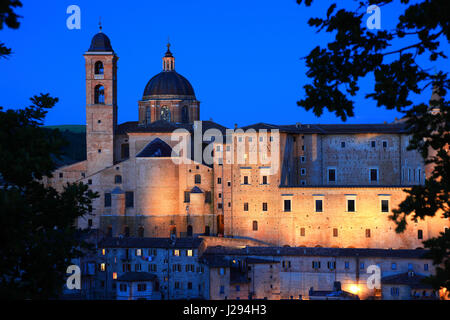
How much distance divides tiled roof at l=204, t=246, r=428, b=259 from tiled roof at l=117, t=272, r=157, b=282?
9.42 ft

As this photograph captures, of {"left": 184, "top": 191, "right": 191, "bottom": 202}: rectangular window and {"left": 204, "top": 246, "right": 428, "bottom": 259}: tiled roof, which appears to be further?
{"left": 184, "top": 191, "right": 191, "bottom": 202}: rectangular window

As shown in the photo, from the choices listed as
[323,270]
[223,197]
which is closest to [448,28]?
[323,270]

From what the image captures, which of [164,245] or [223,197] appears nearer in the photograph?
[164,245]

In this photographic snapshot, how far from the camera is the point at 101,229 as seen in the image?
153 ft

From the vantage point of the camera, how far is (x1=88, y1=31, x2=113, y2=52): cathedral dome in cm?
5006

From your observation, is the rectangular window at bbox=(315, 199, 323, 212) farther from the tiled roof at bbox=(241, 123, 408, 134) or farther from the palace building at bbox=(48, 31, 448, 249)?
the tiled roof at bbox=(241, 123, 408, 134)

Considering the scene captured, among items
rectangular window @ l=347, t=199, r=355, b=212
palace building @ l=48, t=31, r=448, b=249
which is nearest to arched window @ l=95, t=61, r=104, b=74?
palace building @ l=48, t=31, r=448, b=249

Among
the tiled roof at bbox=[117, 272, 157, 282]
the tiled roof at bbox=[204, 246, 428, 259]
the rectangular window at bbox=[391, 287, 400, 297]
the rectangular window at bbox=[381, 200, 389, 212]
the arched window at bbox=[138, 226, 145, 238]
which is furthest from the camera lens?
the arched window at bbox=[138, 226, 145, 238]

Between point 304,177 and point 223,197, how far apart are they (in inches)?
206

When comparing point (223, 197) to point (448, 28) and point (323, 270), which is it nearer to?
point (323, 270)

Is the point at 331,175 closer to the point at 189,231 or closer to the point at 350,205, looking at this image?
the point at 350,205

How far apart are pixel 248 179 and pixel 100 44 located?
13112 mm

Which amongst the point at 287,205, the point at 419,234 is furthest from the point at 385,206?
the point at 287,205
